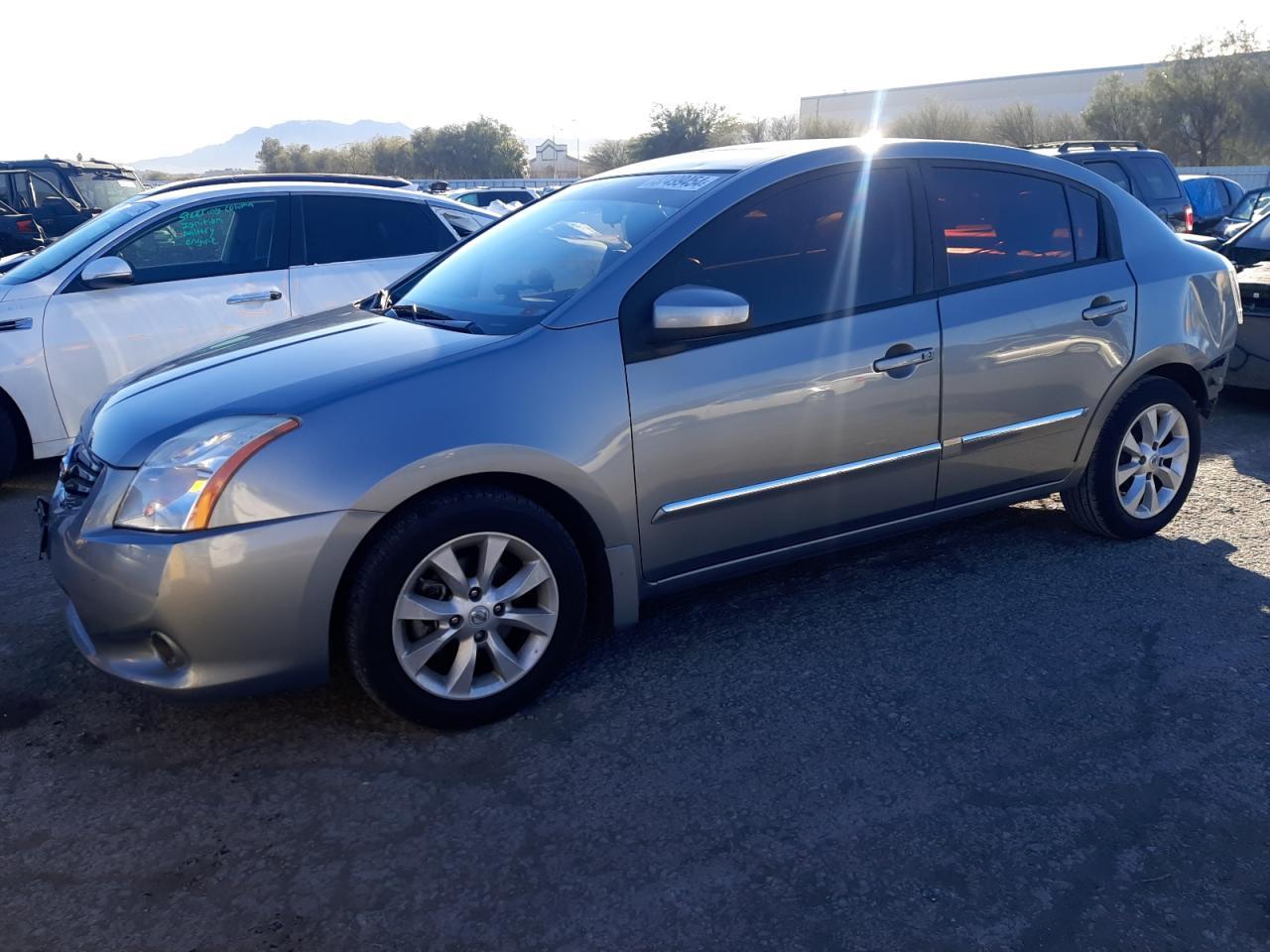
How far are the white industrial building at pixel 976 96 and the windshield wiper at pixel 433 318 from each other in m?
53.6

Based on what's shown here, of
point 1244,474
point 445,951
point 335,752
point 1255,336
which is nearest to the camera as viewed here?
point 445,951

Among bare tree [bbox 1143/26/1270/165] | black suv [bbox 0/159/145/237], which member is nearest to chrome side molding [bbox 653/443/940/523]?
black suv [bbox 0/159/145/237]

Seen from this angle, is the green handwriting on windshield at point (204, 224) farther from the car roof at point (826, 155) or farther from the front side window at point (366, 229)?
the car roof at point (826, 155)

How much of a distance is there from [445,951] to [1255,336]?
692 cm

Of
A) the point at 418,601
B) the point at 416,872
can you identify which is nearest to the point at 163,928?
the point at 416,872

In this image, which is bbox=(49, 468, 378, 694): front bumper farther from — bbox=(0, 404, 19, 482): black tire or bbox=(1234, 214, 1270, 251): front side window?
bbox=(1234, 214, 1270, 251): front side window

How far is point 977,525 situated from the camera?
16.6 ft

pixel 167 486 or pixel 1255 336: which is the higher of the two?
pixel 167 486

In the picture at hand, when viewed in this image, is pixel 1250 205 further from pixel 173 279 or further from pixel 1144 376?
pixel 173 279

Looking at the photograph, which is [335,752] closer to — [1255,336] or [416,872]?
[416,872]

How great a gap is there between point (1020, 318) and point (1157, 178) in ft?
32.0

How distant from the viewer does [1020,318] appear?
13.7 ft

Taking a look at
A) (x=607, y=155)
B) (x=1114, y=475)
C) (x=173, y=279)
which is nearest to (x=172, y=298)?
(x=173, y=279)

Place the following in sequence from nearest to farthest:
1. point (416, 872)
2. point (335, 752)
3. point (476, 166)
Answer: point (416, 872), point (335, 752), point (476, 166)
